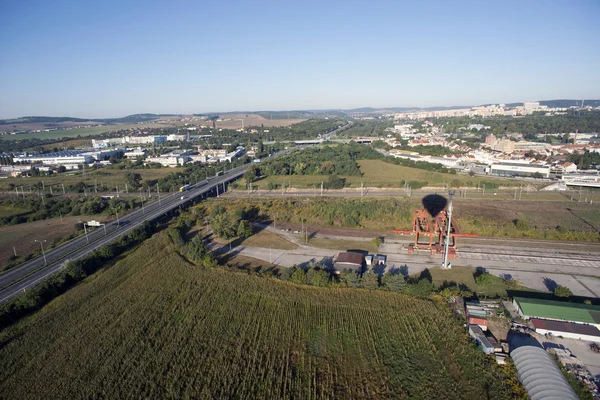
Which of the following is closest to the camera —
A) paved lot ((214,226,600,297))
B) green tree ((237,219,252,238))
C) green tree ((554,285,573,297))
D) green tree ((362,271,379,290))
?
green tree ((554,285,573,297))

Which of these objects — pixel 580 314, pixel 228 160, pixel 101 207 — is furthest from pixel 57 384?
pixel 228 160

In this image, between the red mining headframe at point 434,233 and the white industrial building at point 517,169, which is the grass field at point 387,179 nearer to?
the white industrial building at point 517,169

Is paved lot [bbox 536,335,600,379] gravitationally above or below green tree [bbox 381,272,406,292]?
below

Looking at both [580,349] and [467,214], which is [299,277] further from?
[467,214]

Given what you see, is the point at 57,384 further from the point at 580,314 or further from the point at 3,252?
the point at 580,314

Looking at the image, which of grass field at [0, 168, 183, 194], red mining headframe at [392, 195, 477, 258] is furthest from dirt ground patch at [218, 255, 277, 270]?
grass field at [0, 168, 183, 194]

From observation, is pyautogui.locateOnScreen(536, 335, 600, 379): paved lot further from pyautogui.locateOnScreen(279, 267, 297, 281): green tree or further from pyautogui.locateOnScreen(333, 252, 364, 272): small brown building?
pyautogui.locateOnScreen(279, 267, 297, 281): green tree

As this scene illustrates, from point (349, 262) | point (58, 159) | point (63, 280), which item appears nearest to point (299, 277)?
point (349, 262)
